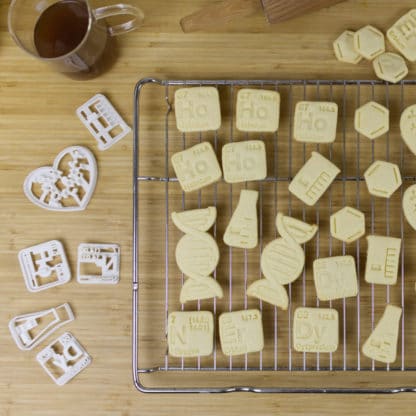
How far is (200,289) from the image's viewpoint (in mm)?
1050

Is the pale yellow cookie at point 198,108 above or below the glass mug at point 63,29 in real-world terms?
below

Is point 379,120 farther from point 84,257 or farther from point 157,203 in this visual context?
point 84,257

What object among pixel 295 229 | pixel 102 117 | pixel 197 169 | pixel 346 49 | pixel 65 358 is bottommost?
pixel 65 358

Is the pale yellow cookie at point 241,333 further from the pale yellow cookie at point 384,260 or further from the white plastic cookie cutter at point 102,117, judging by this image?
the white plastic cookie cutter at point 102,117

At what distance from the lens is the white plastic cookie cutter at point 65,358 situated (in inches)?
43.3

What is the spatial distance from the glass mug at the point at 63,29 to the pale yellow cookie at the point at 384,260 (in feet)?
2.10

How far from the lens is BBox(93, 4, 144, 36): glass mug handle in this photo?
977mm

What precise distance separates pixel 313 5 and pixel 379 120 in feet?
0.88

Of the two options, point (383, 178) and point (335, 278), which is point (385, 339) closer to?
point (335, 278)

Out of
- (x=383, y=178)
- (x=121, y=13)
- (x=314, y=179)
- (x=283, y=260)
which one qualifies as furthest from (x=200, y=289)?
(x=121, y=13)

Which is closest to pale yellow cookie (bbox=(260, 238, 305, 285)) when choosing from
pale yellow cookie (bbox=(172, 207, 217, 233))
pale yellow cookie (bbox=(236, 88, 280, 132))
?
pale yellow cookie (bbox=(172, 207, 217, 233))

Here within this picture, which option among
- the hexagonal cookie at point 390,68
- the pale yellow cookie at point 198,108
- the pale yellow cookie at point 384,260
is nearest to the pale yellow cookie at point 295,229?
the pale yellow cookie at point 384,260

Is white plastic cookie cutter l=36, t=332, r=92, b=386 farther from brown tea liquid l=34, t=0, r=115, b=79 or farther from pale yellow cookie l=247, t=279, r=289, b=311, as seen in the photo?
brown tea liquid l=34, t=0, r=115, b=79

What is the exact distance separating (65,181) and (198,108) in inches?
12.3
